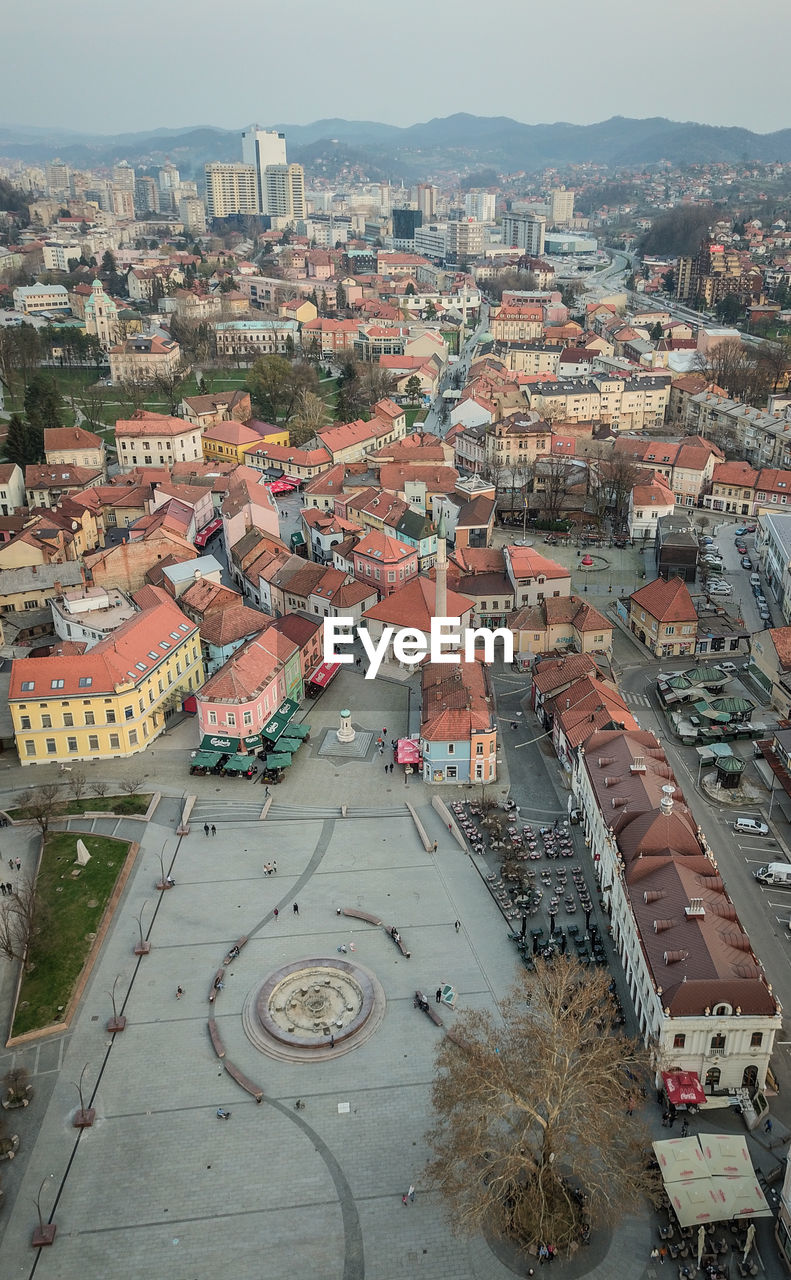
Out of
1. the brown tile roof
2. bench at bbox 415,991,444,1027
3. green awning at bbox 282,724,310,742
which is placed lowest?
bench at bbox 415,991,444,1027

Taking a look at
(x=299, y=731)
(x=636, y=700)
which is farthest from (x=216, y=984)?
(x=636, y=700)

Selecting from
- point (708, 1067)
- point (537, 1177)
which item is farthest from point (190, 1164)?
point (708, 1067)

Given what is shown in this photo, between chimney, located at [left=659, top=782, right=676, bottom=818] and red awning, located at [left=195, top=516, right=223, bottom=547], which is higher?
chimney, located at [left=659, top=782, right=676, bottom=818]

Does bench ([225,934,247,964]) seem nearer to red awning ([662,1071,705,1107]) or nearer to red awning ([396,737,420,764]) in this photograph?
red awning ([396,737,420,764])

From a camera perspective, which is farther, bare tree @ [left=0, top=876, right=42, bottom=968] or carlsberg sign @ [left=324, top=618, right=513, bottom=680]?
carlsberg sign @ [left=324, top=618, right=513, bottom=680]

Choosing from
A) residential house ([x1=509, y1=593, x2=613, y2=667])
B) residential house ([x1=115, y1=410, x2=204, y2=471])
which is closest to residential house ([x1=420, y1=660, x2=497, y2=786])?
residential house ([x1=509, y1=593, x2=613, y2=667])

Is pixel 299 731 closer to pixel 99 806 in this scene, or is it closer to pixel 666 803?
pixel 99 806

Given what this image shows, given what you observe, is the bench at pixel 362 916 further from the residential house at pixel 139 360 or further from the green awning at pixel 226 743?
the residential house at pixel 139 360
